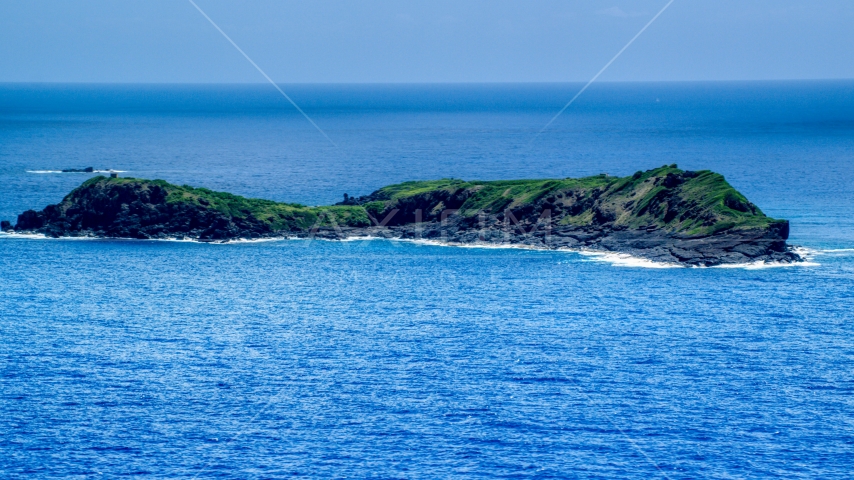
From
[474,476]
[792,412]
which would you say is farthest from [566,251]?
[474,476]

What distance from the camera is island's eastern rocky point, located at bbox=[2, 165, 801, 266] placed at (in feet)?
410

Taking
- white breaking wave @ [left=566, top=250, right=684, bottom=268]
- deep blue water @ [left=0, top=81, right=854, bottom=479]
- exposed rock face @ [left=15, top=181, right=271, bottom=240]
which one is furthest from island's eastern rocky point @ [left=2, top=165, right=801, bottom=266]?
deep blue water @ [left=0, top=81, right=854, bottom=479]

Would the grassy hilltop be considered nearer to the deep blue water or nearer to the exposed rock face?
the exposed rock face

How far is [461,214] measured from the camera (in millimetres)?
142125

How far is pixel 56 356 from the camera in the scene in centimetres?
7844

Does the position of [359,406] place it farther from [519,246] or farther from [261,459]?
[519,246]

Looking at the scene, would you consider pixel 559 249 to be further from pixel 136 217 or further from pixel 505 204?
pixel 136 217

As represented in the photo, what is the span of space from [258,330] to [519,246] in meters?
51.6

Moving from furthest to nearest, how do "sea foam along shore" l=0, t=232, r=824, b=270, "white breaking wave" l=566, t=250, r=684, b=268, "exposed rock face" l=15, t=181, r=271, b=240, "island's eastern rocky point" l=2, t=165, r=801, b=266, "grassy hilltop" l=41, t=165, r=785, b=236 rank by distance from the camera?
"exposed rock face" l=15, t=181, r=271, b=240 → "island's eastern rocky point" l=2, t=165, r=801, b=266 → "grassy hilltop" l=41, t=165, r=785, b=236 → "white breaking wave" l=566, t=250, r=684, b=268 → "sea foam along shore" l=0, t=232, r=824, b=270

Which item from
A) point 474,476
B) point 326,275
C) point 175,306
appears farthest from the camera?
point 326,275

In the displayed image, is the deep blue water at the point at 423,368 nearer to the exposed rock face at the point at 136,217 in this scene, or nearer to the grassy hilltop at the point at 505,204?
the grassy hilltop at the point at 505,204

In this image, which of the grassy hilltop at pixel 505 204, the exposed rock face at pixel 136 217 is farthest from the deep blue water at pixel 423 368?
the exposed rock face at pixel 136 217

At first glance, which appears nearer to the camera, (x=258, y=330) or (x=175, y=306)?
(x=258, y=330)

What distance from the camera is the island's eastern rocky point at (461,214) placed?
124938 millimetres
